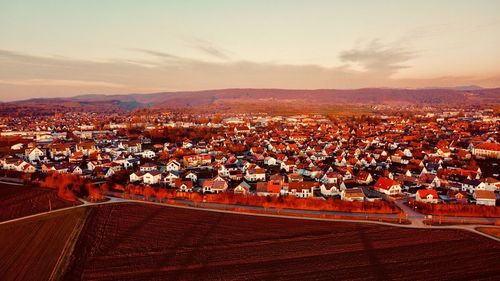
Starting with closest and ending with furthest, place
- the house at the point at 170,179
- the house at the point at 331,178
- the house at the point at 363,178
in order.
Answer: the house at the point at 331,178, the house at the point at 363,178, the house at the point at 170,179

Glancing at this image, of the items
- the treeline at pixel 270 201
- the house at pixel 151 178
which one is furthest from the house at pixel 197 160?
the treeline at pixel 270 201

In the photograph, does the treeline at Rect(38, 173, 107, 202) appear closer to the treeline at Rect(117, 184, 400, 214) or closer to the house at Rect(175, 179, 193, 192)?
the treeline at Rect(117, 184, 400, 214)

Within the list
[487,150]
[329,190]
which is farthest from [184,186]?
[487,150]

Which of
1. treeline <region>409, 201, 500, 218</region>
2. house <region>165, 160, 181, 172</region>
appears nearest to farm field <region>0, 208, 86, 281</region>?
house <region>165, 160, 181, 172</region>

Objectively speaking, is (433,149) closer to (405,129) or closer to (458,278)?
(405,129)

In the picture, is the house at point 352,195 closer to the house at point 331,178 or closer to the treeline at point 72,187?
the house at point 331,178

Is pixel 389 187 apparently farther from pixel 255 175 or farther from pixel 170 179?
pixel 170 179
